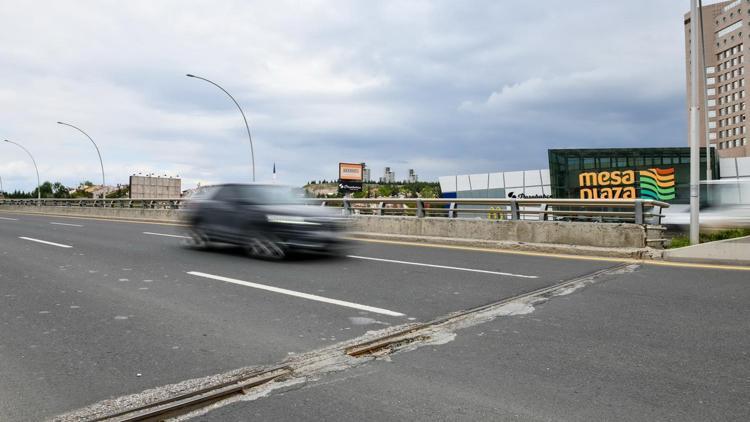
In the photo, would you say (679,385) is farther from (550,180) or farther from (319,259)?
(550,180)

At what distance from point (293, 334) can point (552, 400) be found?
2.36m

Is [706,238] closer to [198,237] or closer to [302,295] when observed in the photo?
[302,295]

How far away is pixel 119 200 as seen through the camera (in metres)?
31.0

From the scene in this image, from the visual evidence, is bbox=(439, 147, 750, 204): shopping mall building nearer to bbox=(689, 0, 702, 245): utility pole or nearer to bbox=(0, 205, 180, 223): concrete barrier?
bbox=(0, 205, 180, 223): concrete barrier

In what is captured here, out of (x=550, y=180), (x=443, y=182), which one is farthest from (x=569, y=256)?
(x=443, y=182)

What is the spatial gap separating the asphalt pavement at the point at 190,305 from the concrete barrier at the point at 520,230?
1.50 metres

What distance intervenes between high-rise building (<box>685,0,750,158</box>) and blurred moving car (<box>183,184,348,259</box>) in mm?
107478

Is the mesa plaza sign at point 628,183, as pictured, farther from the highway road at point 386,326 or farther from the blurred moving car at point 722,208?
the highway road at point 386,326

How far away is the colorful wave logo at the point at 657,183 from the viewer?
45562 millimetres

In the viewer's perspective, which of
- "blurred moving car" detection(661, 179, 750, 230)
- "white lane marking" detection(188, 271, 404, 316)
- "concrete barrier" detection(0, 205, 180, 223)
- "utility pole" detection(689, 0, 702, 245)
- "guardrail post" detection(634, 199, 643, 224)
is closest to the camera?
"white lane marking" detection(188, 271, 404, 316)

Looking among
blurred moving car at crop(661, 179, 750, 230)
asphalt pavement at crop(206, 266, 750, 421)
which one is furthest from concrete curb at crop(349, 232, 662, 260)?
blurred moving car at crop(661, 179, 750, 230)

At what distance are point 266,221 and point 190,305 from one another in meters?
3.95

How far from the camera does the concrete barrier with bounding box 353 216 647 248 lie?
10445mm

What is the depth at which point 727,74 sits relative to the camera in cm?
10350
